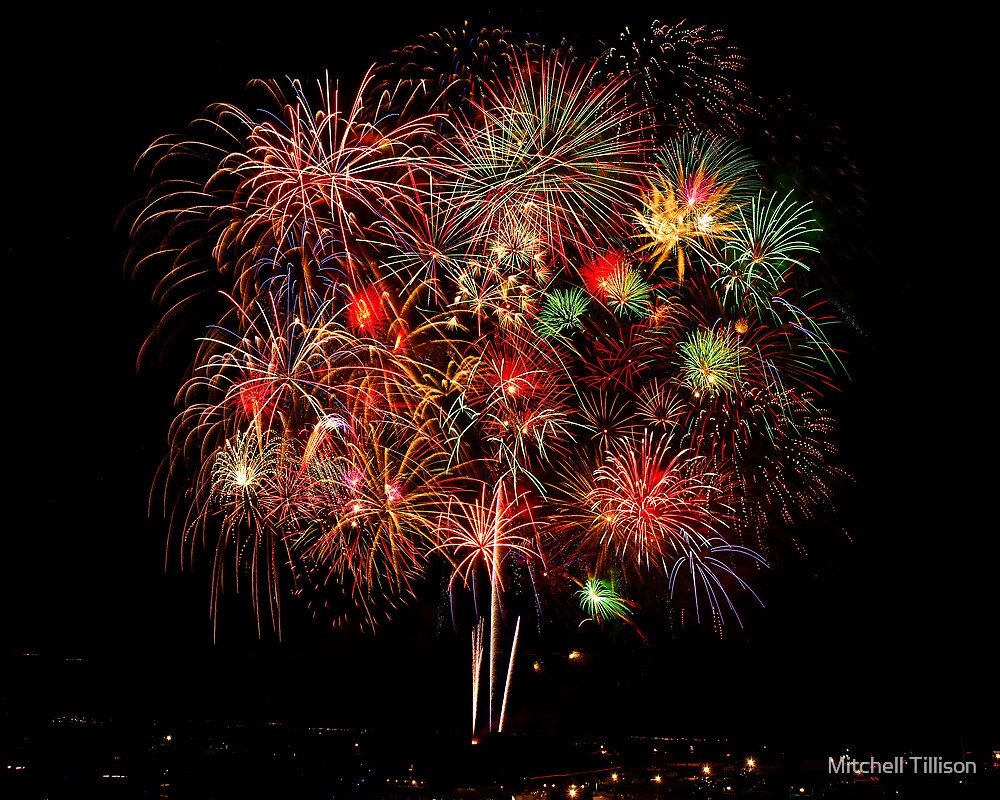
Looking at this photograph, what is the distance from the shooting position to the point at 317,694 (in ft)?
54.5

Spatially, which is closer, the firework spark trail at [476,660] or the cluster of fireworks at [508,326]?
the cluster of fireworks at [508,326]

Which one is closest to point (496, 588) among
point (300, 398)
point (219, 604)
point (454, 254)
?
point (300, 398)

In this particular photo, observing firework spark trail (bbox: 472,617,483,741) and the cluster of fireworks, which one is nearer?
the cluster of fireworks

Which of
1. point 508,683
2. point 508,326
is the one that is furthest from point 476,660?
point 508,326

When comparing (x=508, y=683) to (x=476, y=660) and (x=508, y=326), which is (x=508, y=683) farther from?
(x=508, y=326)

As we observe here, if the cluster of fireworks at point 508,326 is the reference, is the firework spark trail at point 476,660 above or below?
below

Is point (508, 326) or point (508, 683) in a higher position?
point (508, 326)

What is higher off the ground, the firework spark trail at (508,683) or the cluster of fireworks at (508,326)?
the cluster of fireworks at (508,326)

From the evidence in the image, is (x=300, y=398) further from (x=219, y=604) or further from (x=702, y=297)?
(x=219, y=604)

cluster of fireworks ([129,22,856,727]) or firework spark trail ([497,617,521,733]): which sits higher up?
cluster of fireworks ([129,22,856,727])

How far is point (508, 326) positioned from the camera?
1255 centimetres

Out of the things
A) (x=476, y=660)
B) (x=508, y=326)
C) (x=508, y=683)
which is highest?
(x=508, y=326)

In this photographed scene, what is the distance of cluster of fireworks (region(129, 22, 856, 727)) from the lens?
11383mm

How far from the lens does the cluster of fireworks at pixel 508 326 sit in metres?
11.4
